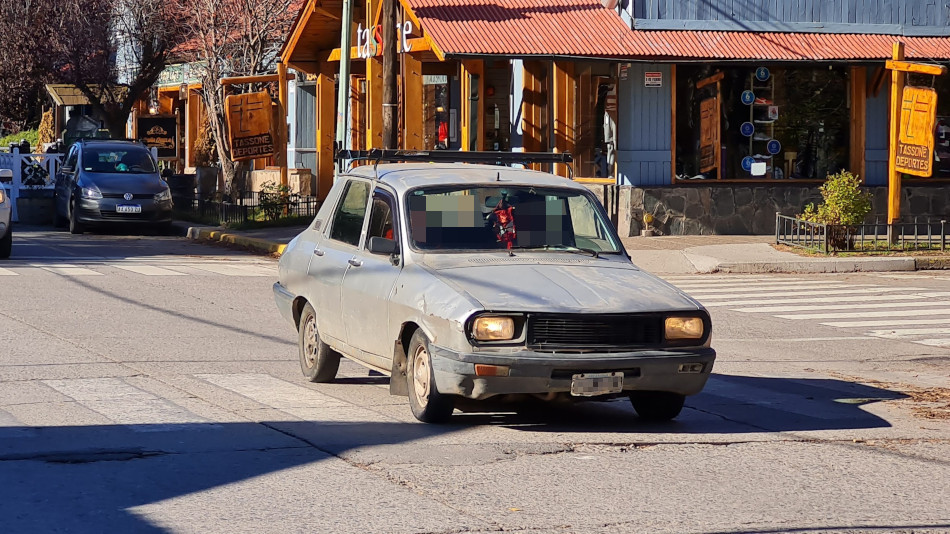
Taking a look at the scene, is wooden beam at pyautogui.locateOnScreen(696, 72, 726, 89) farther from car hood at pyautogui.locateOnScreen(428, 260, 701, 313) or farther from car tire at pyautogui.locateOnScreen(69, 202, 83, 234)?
car hood at pyautogui.locateOnScreen(428, 260, 701, 313)

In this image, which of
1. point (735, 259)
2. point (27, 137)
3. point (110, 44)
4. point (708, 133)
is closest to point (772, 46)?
point (708, 133)

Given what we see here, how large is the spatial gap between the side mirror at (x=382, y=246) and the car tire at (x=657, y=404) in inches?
72.2

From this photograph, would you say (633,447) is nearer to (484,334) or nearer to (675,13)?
(484,334)

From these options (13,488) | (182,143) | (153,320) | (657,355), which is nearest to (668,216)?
(153,320)

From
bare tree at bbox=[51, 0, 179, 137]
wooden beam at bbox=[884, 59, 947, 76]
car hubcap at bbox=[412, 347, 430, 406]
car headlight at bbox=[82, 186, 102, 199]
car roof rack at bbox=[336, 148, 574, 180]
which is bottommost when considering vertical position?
car hubcap at bbox=[412, 347, 430, 406]

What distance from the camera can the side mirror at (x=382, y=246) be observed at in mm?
9086

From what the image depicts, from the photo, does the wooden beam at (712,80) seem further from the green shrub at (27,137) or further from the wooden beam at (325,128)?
the green shrub at (27,137)

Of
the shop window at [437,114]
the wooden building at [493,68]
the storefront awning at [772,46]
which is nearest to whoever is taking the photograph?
the wooden building at [493,68]

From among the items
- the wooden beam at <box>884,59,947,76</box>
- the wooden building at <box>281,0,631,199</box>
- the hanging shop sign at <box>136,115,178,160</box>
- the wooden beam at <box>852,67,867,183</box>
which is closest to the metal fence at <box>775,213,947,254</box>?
the wooden beam at <box>884,59,947,76</box>

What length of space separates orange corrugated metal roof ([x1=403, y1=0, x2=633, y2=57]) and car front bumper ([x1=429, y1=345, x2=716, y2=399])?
16437 mm

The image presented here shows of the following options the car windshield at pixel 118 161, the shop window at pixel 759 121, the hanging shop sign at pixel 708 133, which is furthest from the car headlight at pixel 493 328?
the car windshield at pixel 118 161

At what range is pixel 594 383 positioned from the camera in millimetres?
8195

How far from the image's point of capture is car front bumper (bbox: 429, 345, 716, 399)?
8.08 metres

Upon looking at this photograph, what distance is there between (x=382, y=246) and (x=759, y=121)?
1866cm
